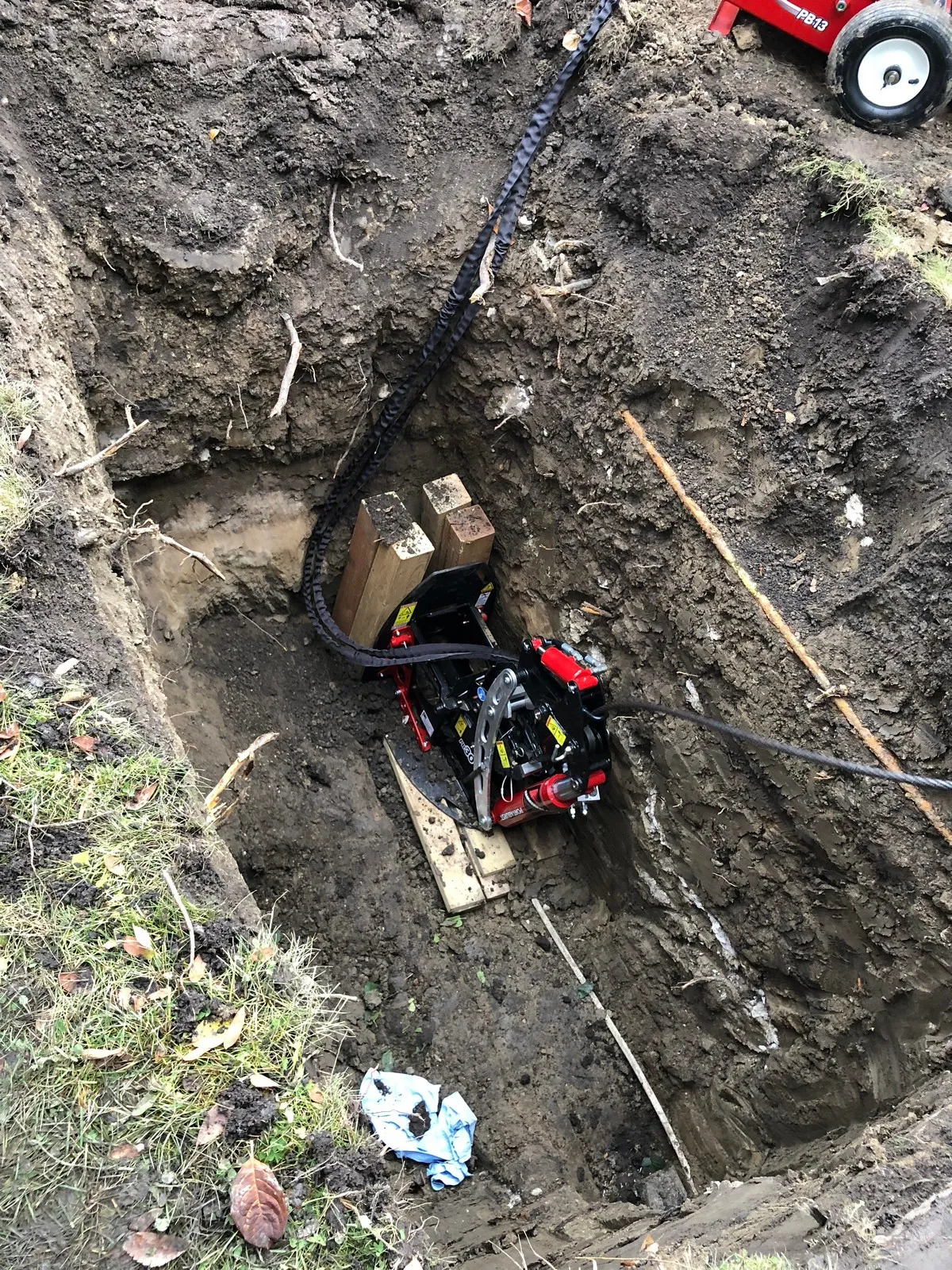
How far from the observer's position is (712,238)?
3.17 meters

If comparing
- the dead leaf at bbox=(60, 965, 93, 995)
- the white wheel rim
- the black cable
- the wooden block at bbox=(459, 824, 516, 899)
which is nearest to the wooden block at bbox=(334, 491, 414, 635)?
the wooden block at bbox=(459, 824, 516, 899)

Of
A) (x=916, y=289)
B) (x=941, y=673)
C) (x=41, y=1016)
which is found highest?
(x=916, y=289)

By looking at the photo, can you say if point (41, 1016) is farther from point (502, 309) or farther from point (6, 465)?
point (502, 309)

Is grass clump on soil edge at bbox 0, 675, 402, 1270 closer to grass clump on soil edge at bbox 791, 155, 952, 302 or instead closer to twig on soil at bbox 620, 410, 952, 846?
twig on soil at bbox 620, 410, 952, 846

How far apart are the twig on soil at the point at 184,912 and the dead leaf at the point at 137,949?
3.2 inches

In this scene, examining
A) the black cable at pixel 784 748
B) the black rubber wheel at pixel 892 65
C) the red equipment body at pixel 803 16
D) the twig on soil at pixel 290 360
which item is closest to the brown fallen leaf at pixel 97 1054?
the black cable at pixel 784 748

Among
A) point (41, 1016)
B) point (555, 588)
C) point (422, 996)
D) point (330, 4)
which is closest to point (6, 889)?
point (41, 1016)

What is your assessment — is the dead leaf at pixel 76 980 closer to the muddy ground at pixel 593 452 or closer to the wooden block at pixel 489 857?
the muddy ground at pixel 593 452

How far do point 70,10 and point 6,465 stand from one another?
1.96m

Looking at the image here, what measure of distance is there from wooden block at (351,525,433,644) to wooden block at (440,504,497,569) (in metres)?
0.12

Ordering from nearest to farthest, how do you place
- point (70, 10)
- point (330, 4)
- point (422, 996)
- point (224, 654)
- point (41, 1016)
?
point (41, 1016)
point (70, 10)
point (330, 4)
point (422, 996)
point (224, 654)

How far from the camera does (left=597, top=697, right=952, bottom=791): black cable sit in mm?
2455

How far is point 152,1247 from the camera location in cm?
159

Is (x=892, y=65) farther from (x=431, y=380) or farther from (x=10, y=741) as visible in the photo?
(x=10, y=741)
